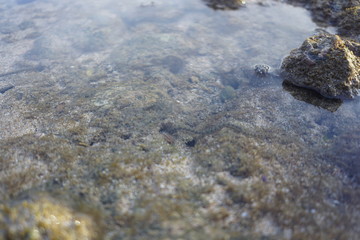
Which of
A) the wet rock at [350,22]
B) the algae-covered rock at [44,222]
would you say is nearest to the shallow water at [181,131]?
the algae-covered rock at [44,222]

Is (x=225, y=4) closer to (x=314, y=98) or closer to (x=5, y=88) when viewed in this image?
(x=314, y=98)

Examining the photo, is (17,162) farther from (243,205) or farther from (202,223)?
(243,205)

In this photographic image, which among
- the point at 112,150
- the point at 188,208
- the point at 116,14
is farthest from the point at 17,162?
the point at 116,14

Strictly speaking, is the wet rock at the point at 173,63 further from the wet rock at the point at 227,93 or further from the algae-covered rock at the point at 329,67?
the algae-covered rock at the point at 329,67

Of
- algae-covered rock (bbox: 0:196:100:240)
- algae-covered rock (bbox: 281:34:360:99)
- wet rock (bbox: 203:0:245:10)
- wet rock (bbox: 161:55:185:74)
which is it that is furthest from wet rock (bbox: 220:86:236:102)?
wet rock (bbox: 203:0:245:10)

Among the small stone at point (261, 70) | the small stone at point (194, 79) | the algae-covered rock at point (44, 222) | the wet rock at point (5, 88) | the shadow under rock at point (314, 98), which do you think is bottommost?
the wet rock at point (5, 88)

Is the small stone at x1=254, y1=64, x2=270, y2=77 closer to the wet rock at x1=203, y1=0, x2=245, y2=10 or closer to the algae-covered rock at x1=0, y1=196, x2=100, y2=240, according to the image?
the wet rock at x1=203, y1=0, x2=245, y2=10
